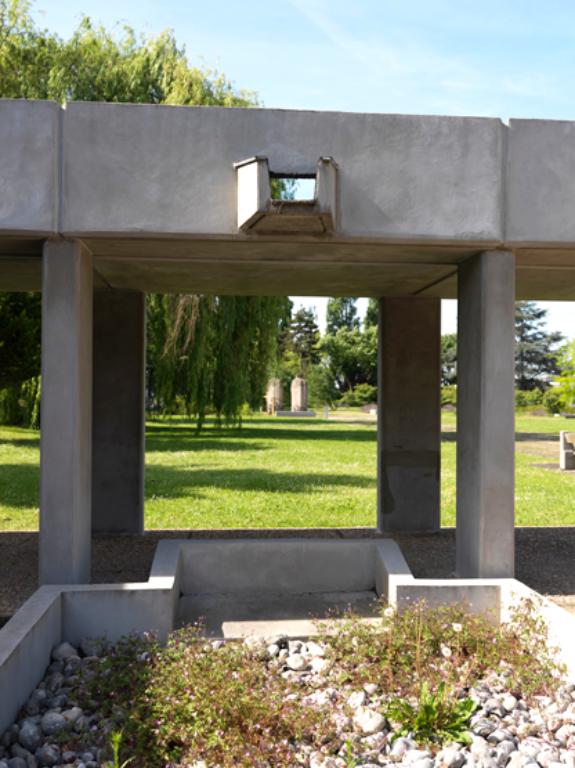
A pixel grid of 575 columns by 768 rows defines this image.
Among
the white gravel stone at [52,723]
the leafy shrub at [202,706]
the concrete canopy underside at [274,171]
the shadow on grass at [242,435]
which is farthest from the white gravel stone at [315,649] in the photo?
Answer: the shadow on grass at [242,435]

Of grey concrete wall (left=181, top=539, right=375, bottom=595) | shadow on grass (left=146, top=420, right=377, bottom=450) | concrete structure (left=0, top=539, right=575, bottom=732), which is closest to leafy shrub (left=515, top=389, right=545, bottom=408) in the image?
shadow on grass (left=146, top=420, right=377, bottom=450)

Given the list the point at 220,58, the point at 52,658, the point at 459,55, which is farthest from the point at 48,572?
the point at 220,58

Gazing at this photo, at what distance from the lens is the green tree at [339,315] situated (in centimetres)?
5738

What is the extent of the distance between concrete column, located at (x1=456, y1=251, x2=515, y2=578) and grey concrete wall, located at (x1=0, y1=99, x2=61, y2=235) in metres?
3.33

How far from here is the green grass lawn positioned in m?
10.6

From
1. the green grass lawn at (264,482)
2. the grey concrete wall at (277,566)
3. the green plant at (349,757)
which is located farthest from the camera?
the green grass lawn at (264,482)

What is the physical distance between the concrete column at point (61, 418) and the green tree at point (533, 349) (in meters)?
56.8

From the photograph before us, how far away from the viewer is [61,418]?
5516 mm

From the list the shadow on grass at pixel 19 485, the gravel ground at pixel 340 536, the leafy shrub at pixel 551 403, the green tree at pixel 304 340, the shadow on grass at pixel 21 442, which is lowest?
the shadow on grass at pixel 19 485

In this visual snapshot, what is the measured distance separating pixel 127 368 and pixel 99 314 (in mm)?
714

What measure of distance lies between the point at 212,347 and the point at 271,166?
1377cm

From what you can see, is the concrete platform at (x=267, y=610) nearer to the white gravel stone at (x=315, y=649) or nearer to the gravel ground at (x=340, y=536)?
the white gravel stone at (x=315, y=649)

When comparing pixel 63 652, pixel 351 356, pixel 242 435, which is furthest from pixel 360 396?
pixel 63 652

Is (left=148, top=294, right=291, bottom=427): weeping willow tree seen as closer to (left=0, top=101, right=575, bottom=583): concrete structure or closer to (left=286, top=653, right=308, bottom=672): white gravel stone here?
(left=0, top=101, right=575, bottom=583): concrete structure
